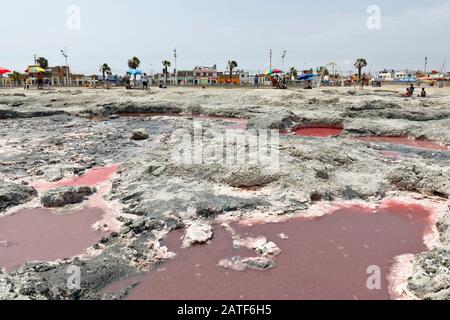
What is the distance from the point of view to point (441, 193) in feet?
28.4

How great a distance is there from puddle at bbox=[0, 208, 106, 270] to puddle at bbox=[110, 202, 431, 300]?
67.4 inches

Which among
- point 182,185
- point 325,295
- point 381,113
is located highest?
point 381,113

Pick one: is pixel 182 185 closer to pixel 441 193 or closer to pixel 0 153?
pixel 441 193

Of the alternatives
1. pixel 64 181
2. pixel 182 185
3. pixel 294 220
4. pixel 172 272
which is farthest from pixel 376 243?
pixel 64 181

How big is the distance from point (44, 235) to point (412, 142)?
15014 mm

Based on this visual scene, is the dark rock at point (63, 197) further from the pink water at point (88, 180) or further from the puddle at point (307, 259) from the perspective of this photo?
the puddle at point (307, 259)

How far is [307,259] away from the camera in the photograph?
5996 mm

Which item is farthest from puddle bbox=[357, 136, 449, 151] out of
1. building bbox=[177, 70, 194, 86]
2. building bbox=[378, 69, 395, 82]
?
building bbox=[378, 69, 395, 82]

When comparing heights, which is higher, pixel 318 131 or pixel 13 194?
pixel 318 131

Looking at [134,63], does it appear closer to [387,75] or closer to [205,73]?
[205,73]

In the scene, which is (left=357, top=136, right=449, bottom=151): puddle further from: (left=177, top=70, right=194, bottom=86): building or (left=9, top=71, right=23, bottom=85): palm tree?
(left=177, top=70, right=194, bottom=86): building

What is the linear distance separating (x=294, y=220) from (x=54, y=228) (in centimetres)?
479

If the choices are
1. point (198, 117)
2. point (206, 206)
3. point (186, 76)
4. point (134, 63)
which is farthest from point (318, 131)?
point (186, 76)

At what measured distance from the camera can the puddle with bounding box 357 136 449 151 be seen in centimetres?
1495
